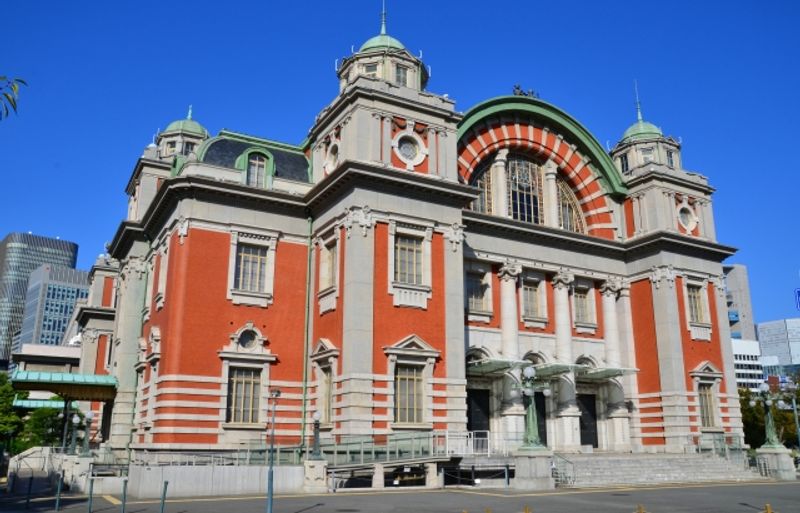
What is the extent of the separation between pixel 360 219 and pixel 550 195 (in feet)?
45.9

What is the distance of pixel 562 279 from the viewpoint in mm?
38625

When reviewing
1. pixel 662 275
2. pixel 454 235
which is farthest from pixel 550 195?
pixel 454 235

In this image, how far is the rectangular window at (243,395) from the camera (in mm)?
30875

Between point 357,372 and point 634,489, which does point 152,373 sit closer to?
point 357,372

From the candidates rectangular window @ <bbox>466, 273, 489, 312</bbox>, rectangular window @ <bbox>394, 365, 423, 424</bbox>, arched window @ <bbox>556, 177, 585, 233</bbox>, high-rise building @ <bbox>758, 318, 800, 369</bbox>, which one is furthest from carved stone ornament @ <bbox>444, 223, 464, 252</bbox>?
high-rise building @ <bbox>758, 318, 800, 369</bbox>

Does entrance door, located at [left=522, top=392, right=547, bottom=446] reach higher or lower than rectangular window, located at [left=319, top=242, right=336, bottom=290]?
lower

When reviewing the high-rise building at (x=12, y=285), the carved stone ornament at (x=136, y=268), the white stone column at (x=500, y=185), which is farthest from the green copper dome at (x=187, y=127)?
the high-rise building at (x=12, y=285)

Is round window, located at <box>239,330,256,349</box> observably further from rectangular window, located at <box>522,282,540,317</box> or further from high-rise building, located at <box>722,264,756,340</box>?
high-rise building, located at <box>722,264,756,340</box>

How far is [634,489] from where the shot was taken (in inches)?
1032

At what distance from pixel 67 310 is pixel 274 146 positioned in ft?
505

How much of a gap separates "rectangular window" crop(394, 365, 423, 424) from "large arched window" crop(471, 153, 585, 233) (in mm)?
10784

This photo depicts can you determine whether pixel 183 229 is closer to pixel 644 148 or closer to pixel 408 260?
pixel 408 260

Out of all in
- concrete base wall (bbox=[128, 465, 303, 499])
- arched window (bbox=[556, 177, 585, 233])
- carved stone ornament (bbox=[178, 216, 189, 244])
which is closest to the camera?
concrete base wall (bbox=[128, 465, 303, 499])

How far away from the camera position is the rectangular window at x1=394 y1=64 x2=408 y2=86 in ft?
116
